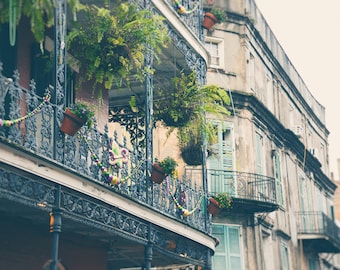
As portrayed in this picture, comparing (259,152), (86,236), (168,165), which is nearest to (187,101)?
(168,165)

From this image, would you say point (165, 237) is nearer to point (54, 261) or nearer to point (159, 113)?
point (159, 113)

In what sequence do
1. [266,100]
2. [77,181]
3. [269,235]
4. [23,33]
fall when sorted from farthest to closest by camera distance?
[266,100]
[269,235]
[23,33]
[77,181]

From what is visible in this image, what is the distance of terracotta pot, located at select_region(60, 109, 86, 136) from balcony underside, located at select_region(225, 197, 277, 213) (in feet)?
42.3

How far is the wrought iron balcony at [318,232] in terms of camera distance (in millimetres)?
29188

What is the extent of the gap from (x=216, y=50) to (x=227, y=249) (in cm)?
612

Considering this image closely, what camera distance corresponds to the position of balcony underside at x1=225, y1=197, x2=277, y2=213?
23188mm

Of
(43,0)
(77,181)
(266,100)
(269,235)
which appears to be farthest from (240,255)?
(43,0)

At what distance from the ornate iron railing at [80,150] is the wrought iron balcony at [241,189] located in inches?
333

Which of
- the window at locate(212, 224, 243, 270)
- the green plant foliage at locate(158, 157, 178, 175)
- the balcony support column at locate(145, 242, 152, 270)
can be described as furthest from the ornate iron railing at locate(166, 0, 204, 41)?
the window at locate(212, 224, 243, 270)

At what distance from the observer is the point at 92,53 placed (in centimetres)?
1216

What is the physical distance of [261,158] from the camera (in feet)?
84.4

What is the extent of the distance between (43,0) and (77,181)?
10.9ft

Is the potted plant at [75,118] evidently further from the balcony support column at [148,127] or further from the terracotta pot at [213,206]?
the terracotta pot at [213,206]

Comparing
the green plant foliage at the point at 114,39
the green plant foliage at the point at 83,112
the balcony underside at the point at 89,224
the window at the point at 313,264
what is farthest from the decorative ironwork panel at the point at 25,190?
the window at the point at 313,264
